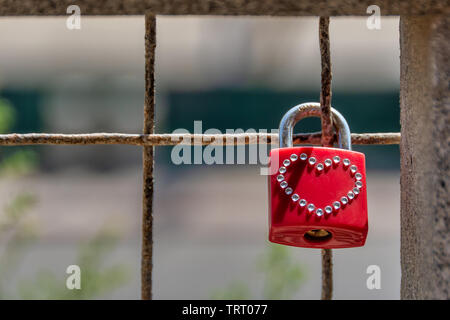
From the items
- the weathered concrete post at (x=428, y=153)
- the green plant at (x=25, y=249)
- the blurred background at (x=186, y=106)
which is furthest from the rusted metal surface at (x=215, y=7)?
the blurred background at (x=186, y=106)

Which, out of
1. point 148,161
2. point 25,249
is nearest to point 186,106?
point 25,249

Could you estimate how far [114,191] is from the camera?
388 inches

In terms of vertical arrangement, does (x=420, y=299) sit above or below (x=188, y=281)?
above

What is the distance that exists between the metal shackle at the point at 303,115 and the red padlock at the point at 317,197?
6 cm

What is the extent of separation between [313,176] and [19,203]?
0.88 meters

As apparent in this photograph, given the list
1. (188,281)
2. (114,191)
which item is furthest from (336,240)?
(114,191)

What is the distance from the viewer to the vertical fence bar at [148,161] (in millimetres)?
598

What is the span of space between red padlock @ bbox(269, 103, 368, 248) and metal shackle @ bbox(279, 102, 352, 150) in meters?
0.06

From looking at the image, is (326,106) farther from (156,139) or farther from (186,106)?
(186,106)

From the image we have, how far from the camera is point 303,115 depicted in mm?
583

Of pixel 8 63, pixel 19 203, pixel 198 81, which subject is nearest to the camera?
pixel 19 203

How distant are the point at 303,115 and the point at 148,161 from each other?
169 millimetres

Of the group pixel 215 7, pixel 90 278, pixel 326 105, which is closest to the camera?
pixel 215 7
